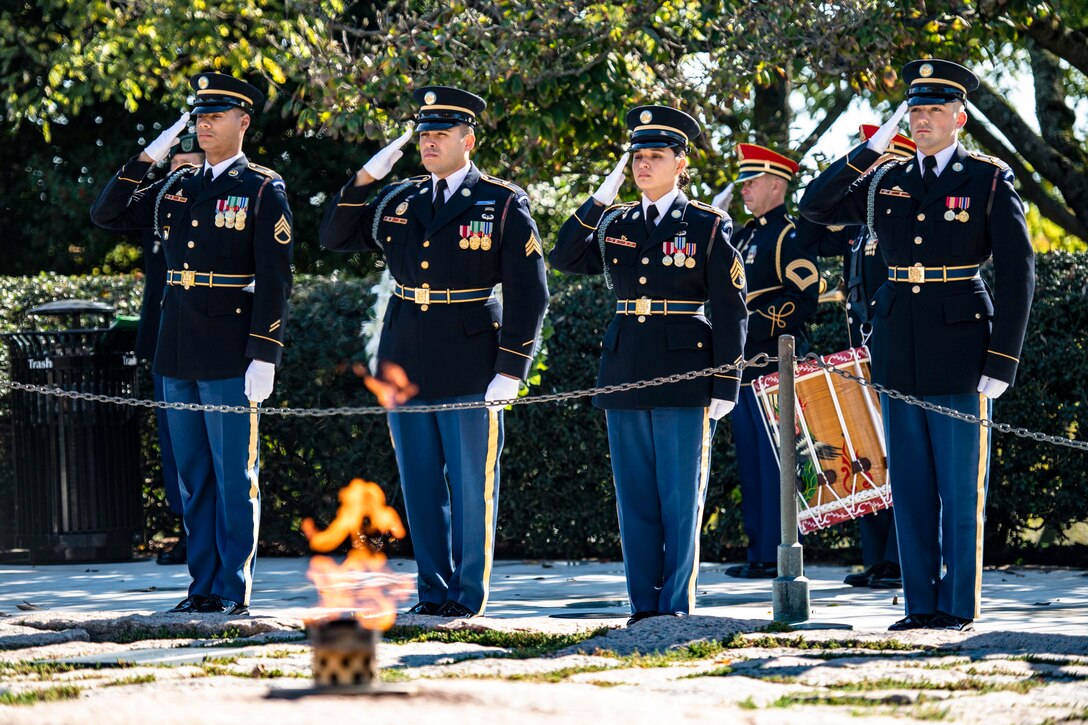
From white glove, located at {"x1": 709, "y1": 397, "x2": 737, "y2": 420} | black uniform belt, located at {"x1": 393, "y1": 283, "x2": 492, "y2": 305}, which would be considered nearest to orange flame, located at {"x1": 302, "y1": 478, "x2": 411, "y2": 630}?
black uniform belt, located at {"x1": 393, "y1": 283, "x2": 492, "y2": 305}

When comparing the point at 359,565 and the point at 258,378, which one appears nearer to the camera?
the point at 258,378

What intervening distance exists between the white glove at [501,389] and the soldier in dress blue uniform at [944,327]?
1.61 metres

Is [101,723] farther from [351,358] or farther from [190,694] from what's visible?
[351,358]

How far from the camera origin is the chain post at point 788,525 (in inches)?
286

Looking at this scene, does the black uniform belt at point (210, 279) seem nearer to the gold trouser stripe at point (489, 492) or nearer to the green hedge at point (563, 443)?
the gold trouser stripe at point (489, 492)

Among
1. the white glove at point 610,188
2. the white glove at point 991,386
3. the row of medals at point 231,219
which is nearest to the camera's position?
the white glove at point 991,386

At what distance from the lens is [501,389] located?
24.8ft

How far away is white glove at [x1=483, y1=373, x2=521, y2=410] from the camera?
7.56 metres

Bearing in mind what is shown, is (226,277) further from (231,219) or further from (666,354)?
(666,354)

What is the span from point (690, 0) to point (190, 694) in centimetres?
786

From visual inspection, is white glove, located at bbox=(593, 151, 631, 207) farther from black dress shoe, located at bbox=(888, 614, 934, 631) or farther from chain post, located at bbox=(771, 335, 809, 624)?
black dress shoe, located at bbox=(888, 614, 934, 631)

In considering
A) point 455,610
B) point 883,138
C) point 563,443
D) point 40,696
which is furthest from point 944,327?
point 563,443

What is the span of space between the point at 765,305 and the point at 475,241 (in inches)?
105

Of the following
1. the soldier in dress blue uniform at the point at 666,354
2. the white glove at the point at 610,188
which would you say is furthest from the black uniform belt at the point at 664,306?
the white glove at the point at 610,188
